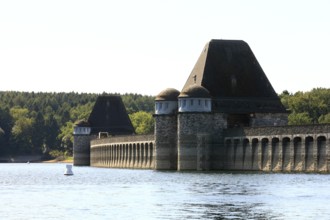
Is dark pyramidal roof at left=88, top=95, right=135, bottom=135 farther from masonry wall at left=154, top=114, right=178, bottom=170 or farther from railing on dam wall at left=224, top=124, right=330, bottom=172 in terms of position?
railing on dam wall at left=224, top=124, right=330, bottom=172

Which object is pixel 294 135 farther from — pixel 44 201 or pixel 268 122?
pixel 44 201

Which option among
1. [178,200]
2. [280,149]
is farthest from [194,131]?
[178,200]

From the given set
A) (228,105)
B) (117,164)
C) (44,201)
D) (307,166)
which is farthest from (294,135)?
(117,164)

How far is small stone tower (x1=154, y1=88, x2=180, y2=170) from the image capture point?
110m

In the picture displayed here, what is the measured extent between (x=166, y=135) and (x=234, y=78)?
1045 cm

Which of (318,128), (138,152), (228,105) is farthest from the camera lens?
(138,152)

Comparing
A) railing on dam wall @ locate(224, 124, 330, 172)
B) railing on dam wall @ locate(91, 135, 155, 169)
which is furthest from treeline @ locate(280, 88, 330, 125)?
railing on dam wall @ locate(224, 124, 330, 172)

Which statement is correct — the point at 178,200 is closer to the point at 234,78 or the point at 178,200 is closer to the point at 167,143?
the point at 167,143

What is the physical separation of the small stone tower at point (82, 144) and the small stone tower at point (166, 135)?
65.9m

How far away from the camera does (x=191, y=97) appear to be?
342ft

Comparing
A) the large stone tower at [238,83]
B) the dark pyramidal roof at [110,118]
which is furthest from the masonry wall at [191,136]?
the dark pyramidal roof at [110,118]

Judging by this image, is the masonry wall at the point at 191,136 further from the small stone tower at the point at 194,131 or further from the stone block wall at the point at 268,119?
the stone block wall at the point at 268,119

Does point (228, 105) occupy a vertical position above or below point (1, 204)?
above

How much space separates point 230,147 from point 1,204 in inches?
2015
